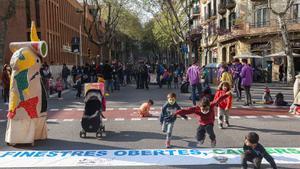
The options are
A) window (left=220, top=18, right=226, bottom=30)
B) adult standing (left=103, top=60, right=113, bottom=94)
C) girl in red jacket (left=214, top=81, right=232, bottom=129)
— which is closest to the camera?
→ girl in red jacket (left=214, top=81, right=232, bottom=129)

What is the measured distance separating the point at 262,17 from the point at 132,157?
115 ft

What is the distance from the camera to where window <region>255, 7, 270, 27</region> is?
40.4 metres

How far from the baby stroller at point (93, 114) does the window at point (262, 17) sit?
32.1m

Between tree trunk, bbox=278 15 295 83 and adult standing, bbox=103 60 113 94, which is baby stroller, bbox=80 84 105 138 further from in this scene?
tree trunk, bbox=278 15 295 83

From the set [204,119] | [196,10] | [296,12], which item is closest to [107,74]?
[204,119]

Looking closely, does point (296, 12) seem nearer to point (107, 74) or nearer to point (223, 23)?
point (223, 23)

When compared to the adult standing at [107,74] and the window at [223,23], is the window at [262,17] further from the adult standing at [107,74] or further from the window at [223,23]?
the adult standing at [107,74]

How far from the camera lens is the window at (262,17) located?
40438mm

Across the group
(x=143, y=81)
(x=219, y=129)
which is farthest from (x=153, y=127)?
(x=143, y=81)

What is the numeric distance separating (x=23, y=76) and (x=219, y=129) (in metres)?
5.12

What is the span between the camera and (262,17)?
134 ft

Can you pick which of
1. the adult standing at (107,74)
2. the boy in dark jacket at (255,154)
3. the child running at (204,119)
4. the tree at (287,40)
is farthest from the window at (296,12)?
the boy in dark jacket at (255,154)

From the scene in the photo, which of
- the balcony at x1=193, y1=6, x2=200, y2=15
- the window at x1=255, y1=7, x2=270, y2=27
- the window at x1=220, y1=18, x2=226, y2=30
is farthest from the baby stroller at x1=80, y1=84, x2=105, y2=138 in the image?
the balcony at x1=193, y1=6, x2=200, y2=15

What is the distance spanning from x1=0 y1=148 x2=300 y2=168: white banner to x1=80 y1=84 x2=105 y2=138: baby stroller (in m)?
1.51
